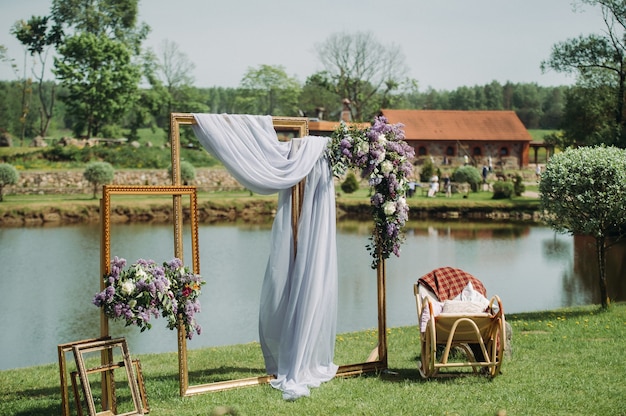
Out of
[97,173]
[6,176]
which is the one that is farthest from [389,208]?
[6,176]

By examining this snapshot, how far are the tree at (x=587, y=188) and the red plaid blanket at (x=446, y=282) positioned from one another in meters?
2.85

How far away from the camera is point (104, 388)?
6207 millimetres

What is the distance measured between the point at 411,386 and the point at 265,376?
1325 millimetres

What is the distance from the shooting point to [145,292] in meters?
6.13

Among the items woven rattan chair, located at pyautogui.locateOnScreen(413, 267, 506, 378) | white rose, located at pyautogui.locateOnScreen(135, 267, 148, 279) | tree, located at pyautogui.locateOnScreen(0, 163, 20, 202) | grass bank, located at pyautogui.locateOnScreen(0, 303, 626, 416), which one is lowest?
grass bank, located at pyautogui.locateOnScreen(0, 303, 626, 416)

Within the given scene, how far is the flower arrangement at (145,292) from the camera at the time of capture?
6.05 meters

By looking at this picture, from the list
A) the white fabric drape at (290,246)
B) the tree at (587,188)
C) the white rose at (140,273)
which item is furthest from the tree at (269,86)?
the white rose at (140,273)

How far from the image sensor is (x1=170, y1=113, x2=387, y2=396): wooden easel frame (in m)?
6.57

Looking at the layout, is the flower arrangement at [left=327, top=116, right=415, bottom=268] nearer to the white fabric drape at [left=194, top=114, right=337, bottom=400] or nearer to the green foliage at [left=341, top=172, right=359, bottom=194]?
the white fabric drape at [left=194, top=114, right=337, bottom=400]

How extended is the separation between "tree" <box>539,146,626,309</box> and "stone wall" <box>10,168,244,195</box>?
2317 centimetres

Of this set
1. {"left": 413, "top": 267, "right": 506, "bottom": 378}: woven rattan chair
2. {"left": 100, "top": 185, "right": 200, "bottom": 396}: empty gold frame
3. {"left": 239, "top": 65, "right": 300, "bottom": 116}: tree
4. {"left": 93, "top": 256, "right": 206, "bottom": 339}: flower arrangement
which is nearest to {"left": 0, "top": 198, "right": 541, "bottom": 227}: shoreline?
{"left": 413, "top": 267, "right": 506, "bottom": 378}: woven rattan chair

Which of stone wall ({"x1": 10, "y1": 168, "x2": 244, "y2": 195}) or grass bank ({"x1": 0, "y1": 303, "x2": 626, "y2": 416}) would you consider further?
stone wall ({"x1": 10, "y1": 168, "x2": 244, "y2": 195})

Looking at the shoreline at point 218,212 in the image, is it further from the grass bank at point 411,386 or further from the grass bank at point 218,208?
the grass bank at point 411,386

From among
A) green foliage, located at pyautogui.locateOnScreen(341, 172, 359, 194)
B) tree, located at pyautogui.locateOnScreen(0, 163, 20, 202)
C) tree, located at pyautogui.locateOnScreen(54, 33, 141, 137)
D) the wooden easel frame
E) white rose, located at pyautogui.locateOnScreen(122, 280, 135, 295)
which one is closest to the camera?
white rose, located at pyautogui.locateOnScreen(122, 280, 135, 295)
